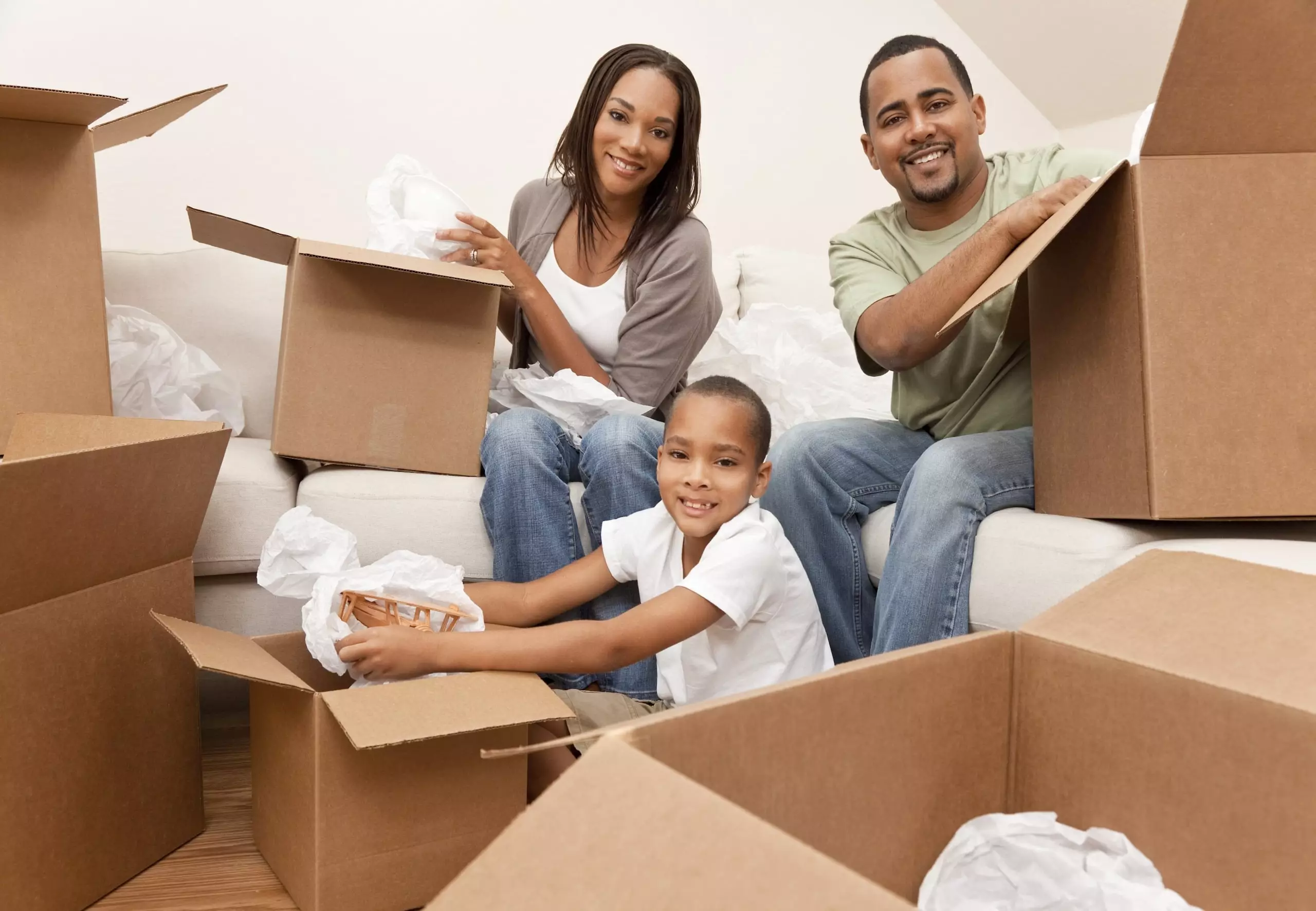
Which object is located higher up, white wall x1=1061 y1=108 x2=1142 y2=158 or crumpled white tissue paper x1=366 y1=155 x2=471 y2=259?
white wall x1=1061 y1=108 x2=1142 y2=158

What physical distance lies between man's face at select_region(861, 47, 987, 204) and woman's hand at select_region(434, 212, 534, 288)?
580 mm

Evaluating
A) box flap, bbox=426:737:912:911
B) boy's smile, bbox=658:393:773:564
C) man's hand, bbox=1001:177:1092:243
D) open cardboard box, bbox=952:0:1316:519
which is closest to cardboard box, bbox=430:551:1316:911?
box flap, bbox=426:737:912:911

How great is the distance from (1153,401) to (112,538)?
3.28 ft

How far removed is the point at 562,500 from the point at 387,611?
1.16 ft

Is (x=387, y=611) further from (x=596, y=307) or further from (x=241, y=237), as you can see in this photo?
(x=596, y=307)

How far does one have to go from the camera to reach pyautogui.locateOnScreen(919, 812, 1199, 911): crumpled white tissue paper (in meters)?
0.53

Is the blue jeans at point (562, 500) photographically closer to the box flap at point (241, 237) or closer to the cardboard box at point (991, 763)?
the box flap at point (241, 237)

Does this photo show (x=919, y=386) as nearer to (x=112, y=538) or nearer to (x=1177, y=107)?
(x=1177, y=107)

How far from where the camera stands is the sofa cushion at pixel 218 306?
1826 millimetres

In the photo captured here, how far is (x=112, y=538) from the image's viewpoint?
3.23 feet

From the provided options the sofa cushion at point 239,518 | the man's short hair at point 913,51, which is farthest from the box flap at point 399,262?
the man's short hair at point 913,51

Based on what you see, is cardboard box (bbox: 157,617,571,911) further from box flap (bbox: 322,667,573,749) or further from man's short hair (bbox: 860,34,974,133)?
man's short hair (bbox: 860,34,974,133)

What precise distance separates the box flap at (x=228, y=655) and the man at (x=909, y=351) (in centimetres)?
70

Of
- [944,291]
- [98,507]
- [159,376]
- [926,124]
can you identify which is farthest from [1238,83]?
[159,376]
